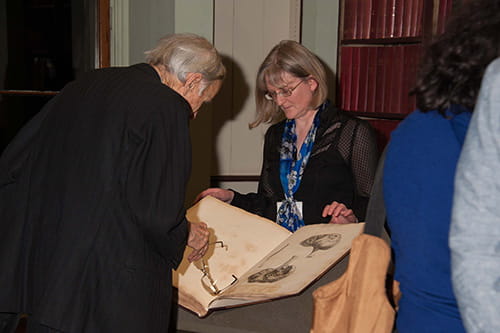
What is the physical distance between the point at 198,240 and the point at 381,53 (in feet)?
7.66

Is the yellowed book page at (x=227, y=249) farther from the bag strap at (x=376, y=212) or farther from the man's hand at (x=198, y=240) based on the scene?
the bag strap at (x=376, y=212)

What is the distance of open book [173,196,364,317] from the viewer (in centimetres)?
161

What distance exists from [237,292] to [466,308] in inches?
34.1

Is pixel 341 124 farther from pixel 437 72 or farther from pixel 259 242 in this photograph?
pixel 437 72

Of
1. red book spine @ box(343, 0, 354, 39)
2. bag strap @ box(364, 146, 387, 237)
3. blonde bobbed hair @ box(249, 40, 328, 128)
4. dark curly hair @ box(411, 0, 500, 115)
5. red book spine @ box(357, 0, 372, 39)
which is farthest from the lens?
red book spine @ box(343, 0, 354, 39)

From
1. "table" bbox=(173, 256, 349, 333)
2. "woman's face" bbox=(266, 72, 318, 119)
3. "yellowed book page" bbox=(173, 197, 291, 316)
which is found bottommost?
"table" bbox=(173, 256, 349, 333)

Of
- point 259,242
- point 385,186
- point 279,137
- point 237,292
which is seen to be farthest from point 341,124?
point 385,186

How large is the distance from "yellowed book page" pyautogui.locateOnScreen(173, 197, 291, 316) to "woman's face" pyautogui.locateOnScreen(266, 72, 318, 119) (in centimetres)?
64

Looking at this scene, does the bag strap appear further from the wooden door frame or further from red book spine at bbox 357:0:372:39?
red book spine at bbox 357:0:372:39

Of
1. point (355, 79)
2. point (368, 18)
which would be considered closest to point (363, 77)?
point (355, 79)

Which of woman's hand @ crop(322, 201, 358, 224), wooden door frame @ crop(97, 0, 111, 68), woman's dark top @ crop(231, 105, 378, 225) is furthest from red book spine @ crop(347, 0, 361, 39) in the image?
woman's hand @ crop(322, 201, 358, 224)

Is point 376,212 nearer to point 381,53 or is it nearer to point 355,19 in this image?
point 381,53

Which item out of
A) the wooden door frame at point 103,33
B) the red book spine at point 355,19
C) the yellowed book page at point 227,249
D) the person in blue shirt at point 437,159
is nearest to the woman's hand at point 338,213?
the yellowed book page at point 227,249

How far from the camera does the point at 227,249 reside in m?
1.92
